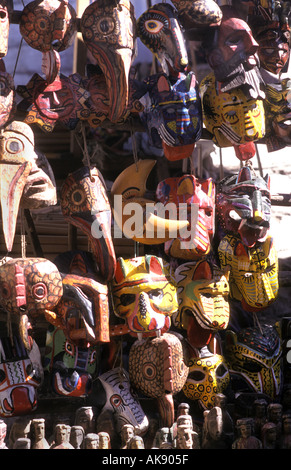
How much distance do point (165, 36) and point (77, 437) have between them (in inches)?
42.2

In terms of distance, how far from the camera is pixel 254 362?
262 centimetres

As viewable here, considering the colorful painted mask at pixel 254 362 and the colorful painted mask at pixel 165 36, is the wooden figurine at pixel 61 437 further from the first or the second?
the colorful painted mask at pixel 165 36

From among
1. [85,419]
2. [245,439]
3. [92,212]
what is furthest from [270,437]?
[92,212]

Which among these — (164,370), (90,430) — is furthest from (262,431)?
(90,430)

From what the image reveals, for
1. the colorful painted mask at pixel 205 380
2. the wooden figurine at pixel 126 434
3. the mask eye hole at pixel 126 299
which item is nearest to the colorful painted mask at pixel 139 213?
the mask eye hole at pixel 126 299

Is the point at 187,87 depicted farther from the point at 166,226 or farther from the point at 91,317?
the point at 91,317

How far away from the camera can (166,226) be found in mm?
2410

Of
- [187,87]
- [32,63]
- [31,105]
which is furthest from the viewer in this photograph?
[32,63]

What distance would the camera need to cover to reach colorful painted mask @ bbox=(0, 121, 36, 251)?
2.16 meters

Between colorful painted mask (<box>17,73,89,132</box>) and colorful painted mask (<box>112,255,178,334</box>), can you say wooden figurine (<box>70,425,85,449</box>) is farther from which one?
colorful painted mask (<box>17,73,89,132</box>)

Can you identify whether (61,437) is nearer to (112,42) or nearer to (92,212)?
(92,212)

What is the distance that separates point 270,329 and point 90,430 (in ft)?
2.28

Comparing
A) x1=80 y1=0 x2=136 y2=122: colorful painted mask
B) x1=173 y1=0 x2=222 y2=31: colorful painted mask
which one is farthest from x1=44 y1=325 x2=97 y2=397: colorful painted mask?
x1=173 y1=0 x2=222 y2=31: colorful painted mask

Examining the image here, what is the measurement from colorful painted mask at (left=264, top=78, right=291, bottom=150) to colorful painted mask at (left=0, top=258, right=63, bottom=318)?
0.87 m
